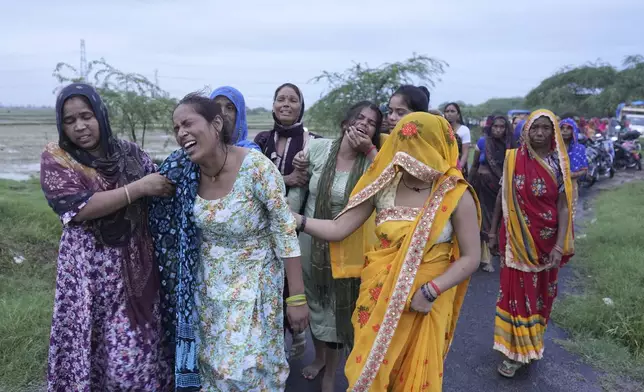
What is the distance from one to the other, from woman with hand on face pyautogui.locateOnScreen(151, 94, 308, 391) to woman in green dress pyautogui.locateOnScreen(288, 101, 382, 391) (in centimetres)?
70

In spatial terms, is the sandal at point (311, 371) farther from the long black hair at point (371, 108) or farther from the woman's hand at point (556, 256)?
the woman's hand at point (556, 256)

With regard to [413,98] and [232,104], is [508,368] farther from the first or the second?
[232,104]

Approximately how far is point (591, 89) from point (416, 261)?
40444 millimetres

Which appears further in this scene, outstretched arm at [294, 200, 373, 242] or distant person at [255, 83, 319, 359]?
distant person at [255, 83, 319, 359]

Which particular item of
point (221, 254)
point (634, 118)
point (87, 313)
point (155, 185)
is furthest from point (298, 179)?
point (634, 118)

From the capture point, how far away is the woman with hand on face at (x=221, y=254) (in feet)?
7.13

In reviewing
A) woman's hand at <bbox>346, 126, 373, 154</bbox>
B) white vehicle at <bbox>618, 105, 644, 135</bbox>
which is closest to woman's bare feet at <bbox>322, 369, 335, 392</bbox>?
woman's hand at <bbox>346, 126, 373, 154</bbox>

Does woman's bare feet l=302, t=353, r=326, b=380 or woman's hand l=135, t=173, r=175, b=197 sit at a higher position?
woman's hand l=135, t=173, r=175, b=197

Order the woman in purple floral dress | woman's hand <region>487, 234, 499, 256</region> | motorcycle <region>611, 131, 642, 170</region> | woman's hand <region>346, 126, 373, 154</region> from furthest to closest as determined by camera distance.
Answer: motorcycle <region>611, 131, 642, 170</region>, woman's hand <region>487, 234, 499, 256</region>, woman's hand <region>346, 126, 373, 154</region>, the woman in purple floral dress

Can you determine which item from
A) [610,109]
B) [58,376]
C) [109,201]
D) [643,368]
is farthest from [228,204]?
[610,109]

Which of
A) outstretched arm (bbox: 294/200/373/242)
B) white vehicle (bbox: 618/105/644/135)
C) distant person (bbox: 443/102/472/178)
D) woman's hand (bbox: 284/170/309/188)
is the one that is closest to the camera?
outstretched arm (bbox: 294/200/373/242)

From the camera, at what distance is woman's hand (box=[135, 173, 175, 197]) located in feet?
6.98

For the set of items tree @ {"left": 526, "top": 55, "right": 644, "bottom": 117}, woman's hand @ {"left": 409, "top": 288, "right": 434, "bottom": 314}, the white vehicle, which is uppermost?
tree @ {"left": 526, "top": 55, "right": 644, "bottom": 117}

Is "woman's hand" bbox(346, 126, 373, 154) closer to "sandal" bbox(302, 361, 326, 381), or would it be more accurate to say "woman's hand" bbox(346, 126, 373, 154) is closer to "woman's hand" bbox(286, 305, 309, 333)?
"woman's hand" bbox(286, 305, 309, 333)
